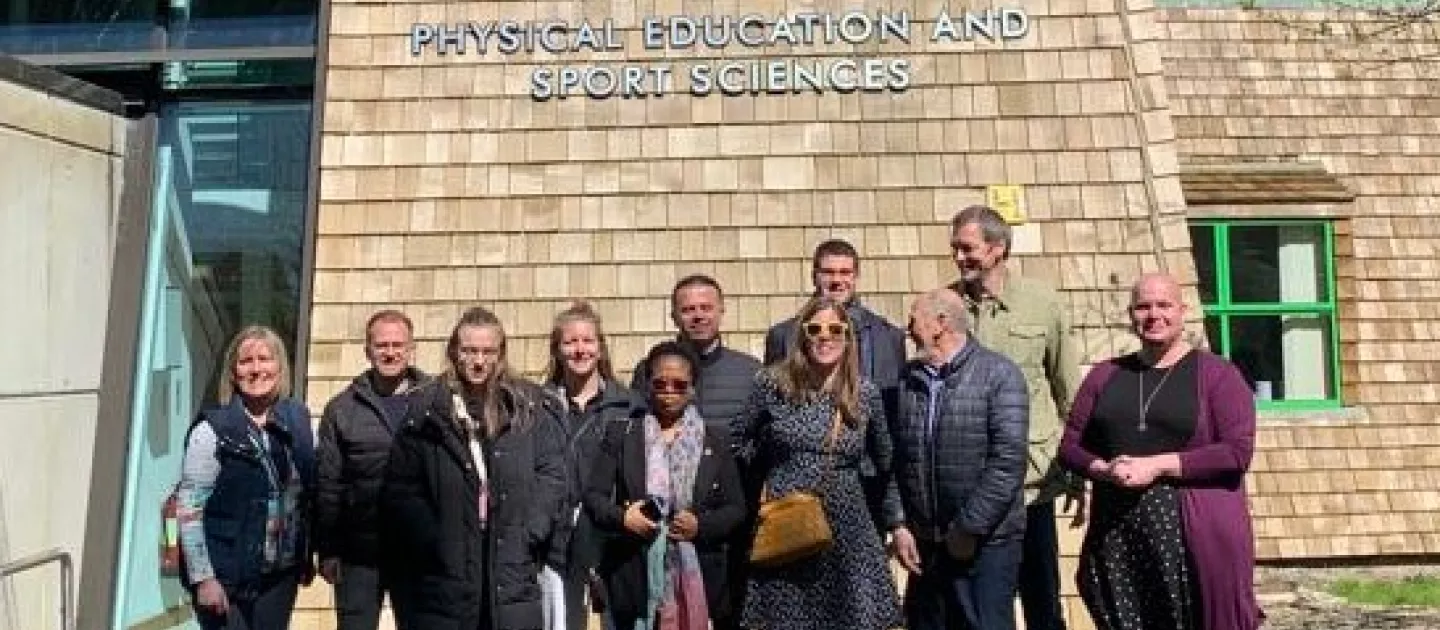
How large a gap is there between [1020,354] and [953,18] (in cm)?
292

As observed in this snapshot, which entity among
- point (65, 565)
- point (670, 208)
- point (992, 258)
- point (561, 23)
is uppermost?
point (561, 23)

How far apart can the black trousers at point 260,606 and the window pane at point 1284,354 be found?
7.60 metres

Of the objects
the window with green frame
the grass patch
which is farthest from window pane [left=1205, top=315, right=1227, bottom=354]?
the grass patch

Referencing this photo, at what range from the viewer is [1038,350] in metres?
5.05

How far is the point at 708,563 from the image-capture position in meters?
4.68

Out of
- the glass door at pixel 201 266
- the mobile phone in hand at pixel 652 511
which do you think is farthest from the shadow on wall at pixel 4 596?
the mobile phone in hand at pixel 652 511

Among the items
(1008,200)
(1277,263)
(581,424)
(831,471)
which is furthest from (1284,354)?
(581,424)

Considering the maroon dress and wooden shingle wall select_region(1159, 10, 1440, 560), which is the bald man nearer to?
the maroon dress

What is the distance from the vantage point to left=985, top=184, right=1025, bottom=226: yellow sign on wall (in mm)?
7227

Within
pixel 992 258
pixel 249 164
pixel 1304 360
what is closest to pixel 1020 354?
pixel 992 258

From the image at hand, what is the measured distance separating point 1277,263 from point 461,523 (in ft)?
25.8

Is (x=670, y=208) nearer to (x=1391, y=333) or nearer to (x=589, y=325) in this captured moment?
(x=589, y=325)

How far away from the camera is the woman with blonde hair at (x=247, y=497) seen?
4.67 m

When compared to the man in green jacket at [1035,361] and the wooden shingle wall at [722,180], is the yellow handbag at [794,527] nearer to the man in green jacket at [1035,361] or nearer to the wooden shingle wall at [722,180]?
the man in green jacket at [1035,361]
